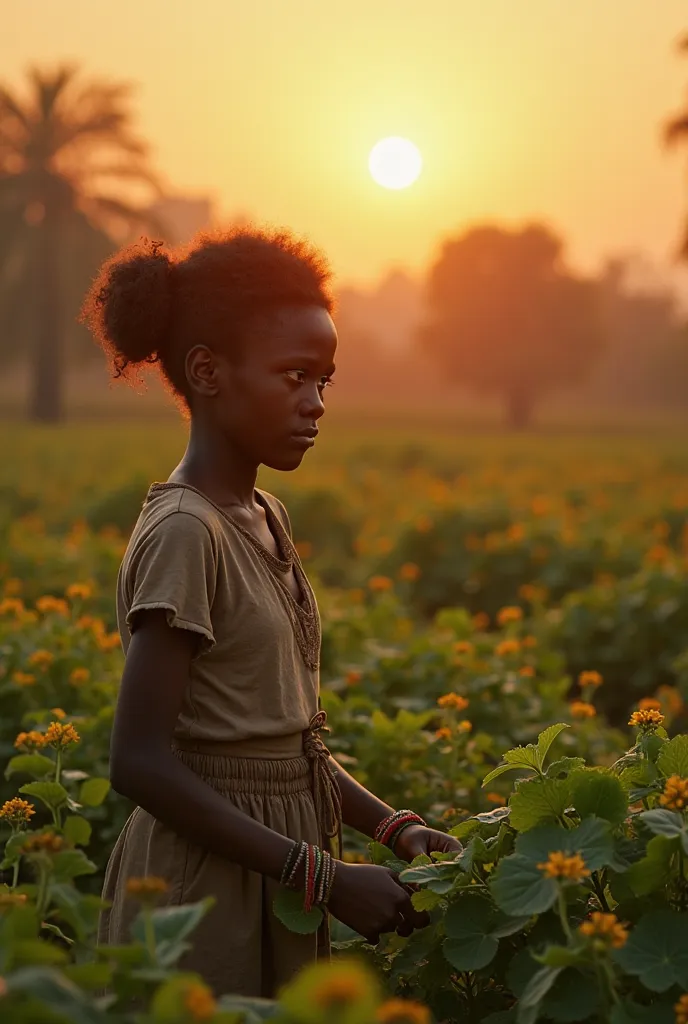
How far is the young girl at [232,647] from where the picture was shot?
1956 mm

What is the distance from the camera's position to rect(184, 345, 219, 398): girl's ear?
86.4 inches

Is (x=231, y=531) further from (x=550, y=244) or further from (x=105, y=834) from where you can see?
(x=550, y=244)

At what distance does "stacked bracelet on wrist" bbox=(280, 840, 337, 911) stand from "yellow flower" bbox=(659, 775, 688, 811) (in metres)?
0.54

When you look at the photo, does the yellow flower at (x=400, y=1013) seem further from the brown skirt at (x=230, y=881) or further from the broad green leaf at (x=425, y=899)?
the brown skirt at (x=230, y=881)

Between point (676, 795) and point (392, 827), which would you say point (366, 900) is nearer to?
point (392, 827)

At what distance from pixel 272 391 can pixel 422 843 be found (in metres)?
0.84

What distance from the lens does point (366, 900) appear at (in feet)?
6.68

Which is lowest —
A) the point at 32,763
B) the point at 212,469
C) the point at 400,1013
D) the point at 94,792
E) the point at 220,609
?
the point at 94,792

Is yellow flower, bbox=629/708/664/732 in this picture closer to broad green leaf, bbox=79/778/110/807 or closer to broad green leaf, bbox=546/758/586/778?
broad green leaf, bbox=546/758/586/778

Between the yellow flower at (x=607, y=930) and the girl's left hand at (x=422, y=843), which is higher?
the yellow flower at (x=607, y=930)

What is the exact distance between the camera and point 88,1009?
126cm

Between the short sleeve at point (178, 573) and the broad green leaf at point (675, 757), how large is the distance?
28.2 inches

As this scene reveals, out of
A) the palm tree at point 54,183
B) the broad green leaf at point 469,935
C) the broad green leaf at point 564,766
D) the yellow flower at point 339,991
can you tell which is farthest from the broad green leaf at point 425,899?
the palm tree at point 54,183

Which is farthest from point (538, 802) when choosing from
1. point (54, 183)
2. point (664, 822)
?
point (54, 183)
